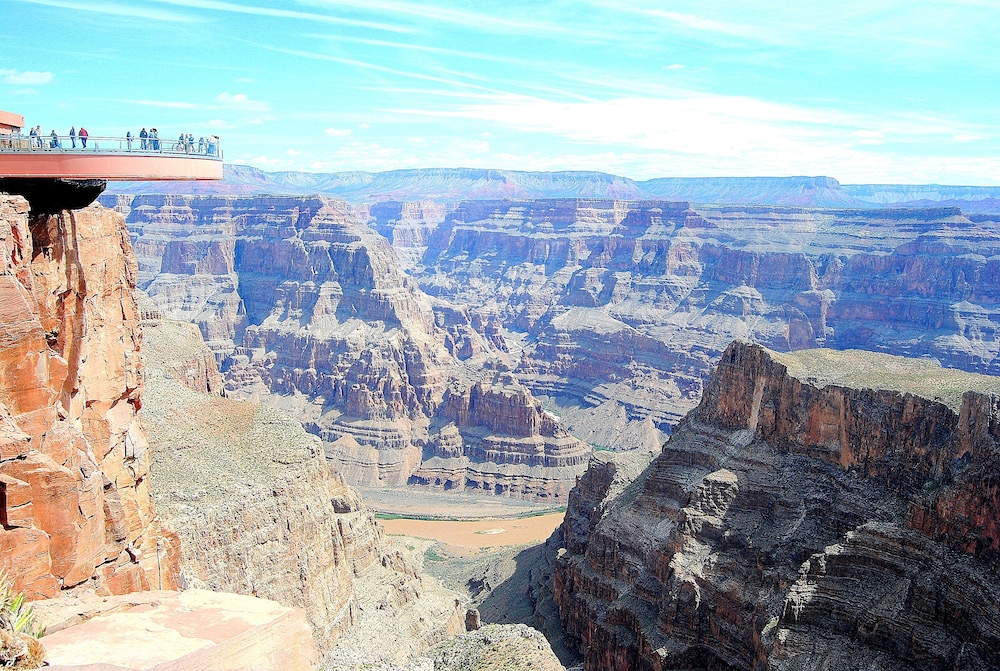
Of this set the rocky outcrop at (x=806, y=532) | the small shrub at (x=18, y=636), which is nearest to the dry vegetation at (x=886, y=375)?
the rocky outcrop at (x=806, y=532)

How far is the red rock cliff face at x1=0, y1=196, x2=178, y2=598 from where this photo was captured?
20.7m

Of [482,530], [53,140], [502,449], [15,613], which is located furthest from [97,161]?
[502,449]

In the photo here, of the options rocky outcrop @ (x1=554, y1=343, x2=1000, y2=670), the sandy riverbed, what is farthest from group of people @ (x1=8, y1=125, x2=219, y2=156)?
the sandy riverbed

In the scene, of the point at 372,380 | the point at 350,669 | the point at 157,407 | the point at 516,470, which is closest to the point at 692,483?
the point at 350,669

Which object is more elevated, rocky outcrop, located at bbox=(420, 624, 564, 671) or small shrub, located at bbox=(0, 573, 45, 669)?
small shrub, located at bbox=(0, 573, 45, 669)

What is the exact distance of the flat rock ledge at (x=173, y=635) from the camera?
1814 cm

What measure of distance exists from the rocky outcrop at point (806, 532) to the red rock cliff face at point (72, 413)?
32.6 m

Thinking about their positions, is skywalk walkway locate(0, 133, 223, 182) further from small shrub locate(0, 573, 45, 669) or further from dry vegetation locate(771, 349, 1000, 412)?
dry vegetation locate(771, 349, 1000, 412)

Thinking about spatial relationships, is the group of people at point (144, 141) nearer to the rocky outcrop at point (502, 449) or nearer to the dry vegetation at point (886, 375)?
the dry vegetation at point (886, 375)

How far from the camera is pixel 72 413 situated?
84.6ft

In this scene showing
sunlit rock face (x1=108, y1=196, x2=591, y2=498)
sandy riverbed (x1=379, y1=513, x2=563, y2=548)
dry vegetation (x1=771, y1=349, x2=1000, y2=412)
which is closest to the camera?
dry vegetation (x1=771, y1=349, x2=1000, y2=412)

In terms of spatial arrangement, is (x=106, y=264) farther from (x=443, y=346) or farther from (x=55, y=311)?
(x=443, y=346)

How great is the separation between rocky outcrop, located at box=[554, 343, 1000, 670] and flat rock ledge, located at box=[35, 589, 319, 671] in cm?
3188

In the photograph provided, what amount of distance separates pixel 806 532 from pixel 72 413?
4202cm
